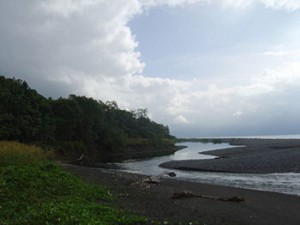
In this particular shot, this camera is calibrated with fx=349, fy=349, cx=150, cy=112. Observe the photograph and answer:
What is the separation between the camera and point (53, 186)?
62.4 ft

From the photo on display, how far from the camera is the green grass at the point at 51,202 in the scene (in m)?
12.4

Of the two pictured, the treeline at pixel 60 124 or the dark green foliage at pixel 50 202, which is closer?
the dark green foliage at pixel 50 202

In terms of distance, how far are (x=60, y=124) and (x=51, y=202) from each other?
78500 mm

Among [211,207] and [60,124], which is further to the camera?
[60,124]

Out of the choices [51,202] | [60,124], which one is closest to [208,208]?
[51,202]

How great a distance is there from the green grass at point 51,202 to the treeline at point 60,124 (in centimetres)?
4857

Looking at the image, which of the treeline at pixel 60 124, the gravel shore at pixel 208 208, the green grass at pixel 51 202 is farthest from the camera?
the treeline at pixel 60 124

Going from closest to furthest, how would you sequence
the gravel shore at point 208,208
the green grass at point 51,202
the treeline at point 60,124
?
the green grass at point 51,202 → the gravel shore at point 208,208 → the treeline at point 60,124

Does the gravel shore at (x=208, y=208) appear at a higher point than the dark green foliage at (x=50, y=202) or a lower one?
lower

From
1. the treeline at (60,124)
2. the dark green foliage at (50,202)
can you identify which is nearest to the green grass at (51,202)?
the dark green foliage at (50,202)

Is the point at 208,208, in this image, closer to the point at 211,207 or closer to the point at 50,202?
the point at 211,207

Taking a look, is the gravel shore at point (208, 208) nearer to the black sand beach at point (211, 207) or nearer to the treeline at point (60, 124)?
the black sand beach at point (211, 207)

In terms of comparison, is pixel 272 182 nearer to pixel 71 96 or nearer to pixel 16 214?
pixel 16 214

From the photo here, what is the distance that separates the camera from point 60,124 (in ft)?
299
